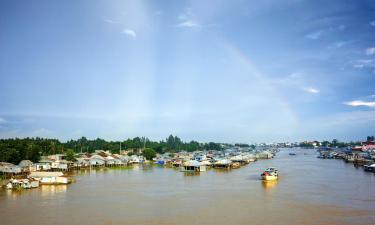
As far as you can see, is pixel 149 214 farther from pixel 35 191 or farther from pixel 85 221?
pixel 35 191

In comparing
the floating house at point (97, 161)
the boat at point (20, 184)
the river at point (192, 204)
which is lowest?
the river at point (192, 204)

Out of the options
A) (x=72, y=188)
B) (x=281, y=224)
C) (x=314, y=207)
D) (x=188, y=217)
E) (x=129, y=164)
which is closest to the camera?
(x=281, y=224)

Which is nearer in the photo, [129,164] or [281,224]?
[281,224]

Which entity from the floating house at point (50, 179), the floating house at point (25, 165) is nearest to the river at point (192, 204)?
the floating house at point (50, 179)

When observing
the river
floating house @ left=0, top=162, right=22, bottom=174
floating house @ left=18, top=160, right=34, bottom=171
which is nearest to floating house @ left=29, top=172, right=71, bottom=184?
the river

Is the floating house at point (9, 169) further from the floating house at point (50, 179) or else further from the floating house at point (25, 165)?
the floating house at point (50, 179)

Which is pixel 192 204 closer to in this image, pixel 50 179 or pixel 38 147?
pixel 50 179

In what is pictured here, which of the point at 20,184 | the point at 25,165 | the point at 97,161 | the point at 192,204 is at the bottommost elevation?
the point at 192,204

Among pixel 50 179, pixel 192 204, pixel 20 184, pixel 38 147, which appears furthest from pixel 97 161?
pixel 192 204

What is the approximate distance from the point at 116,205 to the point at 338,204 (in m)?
11.3

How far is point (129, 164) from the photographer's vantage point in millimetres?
50750

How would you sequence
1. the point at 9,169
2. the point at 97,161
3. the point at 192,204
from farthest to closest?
the point at 97,161 < the point at 9,169 < the point at 192,204

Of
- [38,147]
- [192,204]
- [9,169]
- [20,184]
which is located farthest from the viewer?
[38,147]

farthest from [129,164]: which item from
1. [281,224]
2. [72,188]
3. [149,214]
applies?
[281,224]
